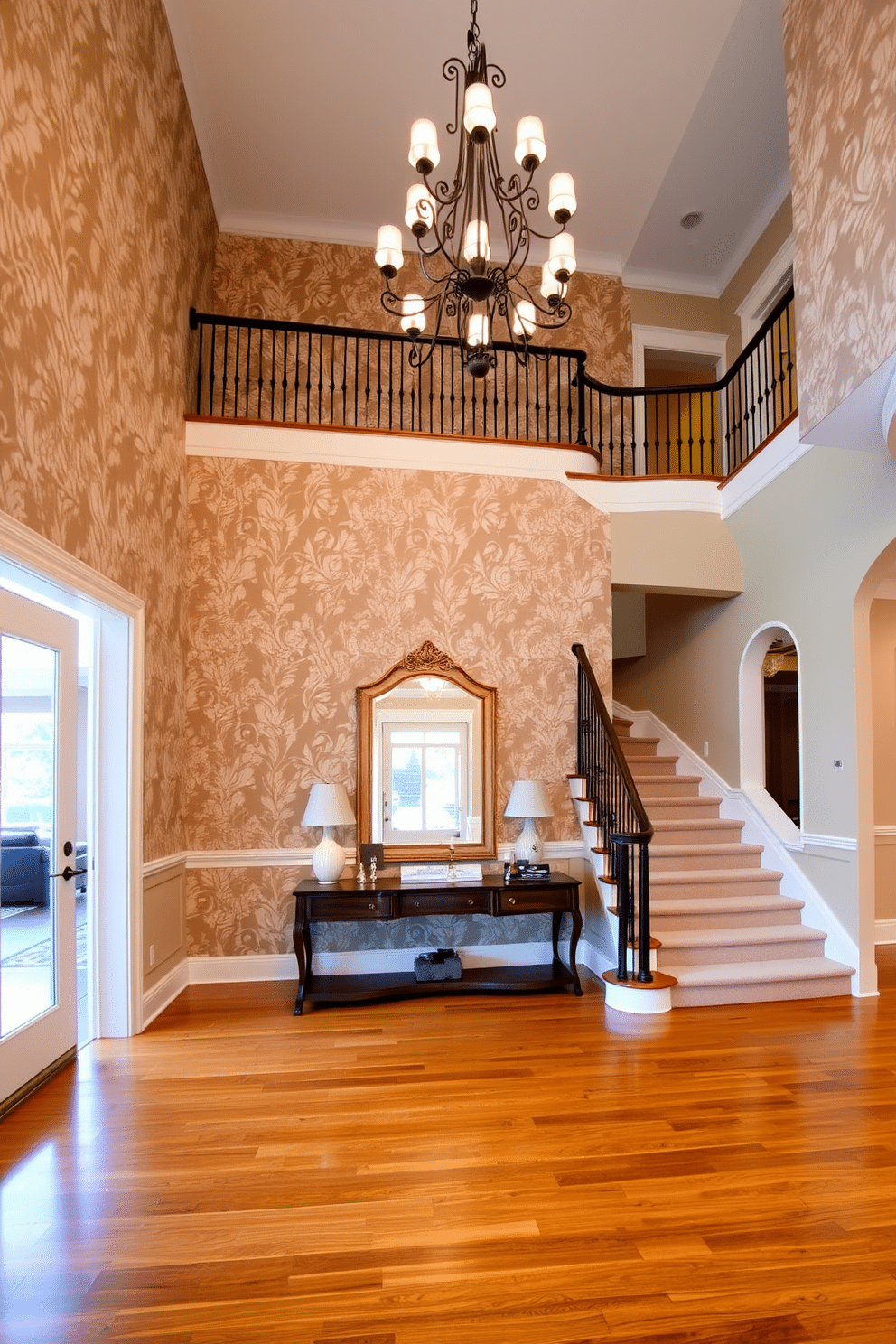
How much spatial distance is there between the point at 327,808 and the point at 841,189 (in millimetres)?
4242

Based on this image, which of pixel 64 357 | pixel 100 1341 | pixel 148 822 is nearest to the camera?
pixel 100 1341

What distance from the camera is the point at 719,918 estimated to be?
17.7ft

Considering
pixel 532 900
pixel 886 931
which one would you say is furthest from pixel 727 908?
pixel 886 931

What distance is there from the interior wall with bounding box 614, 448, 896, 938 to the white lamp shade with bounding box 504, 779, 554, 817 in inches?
68.8

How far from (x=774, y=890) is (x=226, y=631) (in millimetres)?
4186

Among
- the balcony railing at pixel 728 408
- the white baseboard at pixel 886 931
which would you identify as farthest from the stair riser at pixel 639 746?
the balcony railing at pixel 728 408

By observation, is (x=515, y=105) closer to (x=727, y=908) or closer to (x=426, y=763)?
(x=426, y=763)

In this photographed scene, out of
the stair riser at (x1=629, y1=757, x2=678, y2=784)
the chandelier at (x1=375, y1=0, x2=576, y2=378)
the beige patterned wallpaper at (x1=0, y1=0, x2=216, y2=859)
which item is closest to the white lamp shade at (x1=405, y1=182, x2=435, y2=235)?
the chandelier at (x1=375, y1=0, x2=576, y2=378)

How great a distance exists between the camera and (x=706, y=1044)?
4.14m

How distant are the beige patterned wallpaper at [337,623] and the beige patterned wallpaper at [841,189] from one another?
84.8 inches

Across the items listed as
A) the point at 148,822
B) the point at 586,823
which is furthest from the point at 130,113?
the point at 586,823

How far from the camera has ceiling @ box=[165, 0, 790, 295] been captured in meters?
5.44

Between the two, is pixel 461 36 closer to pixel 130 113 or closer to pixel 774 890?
pixel 130 113

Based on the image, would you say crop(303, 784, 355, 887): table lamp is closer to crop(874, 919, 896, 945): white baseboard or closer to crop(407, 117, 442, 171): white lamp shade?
crop(407, 117, 442, 171): white lamp shade
